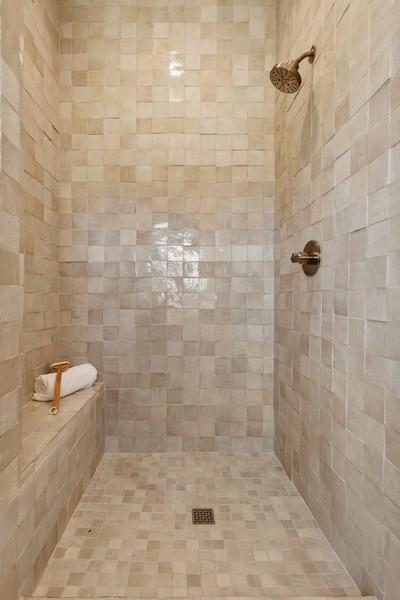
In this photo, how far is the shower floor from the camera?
125 centimetres

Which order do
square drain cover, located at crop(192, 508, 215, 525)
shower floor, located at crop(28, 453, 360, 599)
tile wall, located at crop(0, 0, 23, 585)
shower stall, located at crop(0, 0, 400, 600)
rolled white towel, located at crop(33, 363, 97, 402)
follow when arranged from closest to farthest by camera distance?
tile wall, located at crop(0, 0, 23, 585) → shower stall, located at crop(0, 0, 400, 600) → shower floor, located at crop(28, 453, 360, 599) → square drain cover, located at crop(192, 508, 215, 525) → rolled white towel, located at crop(33, 363, 97, 402)

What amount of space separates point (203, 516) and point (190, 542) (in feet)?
0.61

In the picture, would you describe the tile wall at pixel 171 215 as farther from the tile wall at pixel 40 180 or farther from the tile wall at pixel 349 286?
the tile wall at pixel 349 286

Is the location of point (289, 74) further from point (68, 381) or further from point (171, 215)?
point (68, 381)

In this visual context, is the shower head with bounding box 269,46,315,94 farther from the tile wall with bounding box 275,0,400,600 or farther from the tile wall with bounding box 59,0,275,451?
the tile wall with bounding box 59,0,275,451

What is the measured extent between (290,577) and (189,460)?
102 cm

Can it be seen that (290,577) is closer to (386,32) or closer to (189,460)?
(189,460)

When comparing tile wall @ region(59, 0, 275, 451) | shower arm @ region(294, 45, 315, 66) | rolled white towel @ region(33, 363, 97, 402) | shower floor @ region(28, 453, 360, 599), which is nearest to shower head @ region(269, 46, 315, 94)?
shower arm @ region(294, 45, 315, 66)

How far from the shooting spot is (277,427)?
2279 millimetres

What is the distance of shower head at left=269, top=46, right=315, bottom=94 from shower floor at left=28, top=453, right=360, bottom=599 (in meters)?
1.93

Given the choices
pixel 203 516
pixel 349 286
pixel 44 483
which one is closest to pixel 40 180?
pixel 44 483

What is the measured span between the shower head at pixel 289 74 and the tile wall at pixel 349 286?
0.05 meters

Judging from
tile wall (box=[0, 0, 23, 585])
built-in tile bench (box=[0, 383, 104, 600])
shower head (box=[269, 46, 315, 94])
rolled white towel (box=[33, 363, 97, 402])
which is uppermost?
shower head (box=[269, 46, 315, 94])

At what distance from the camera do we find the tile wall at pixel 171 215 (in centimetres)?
235
